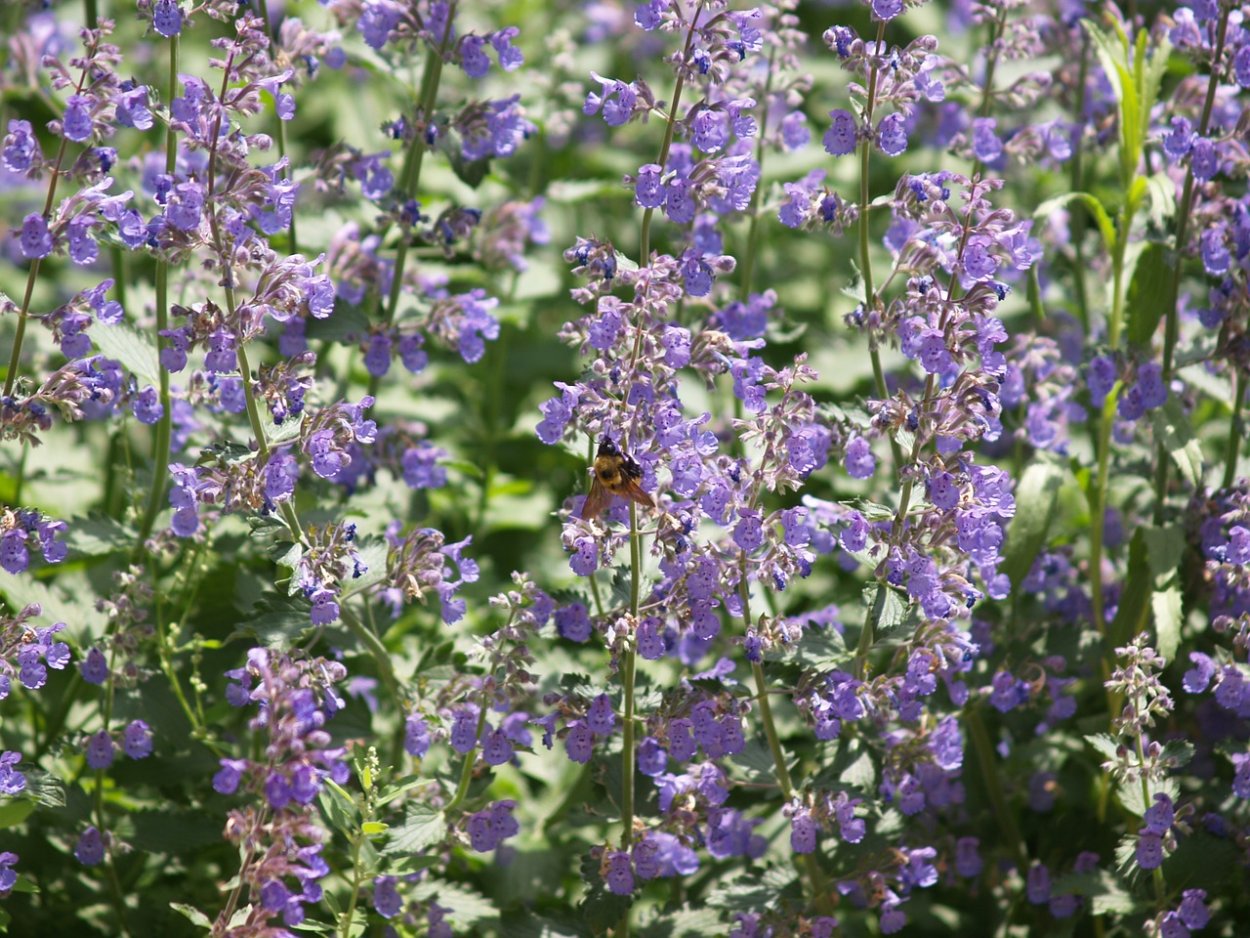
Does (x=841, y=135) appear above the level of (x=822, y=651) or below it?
above

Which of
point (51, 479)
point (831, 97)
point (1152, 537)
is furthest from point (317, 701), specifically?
point (831, 97)

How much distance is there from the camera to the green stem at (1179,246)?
430 centimetres

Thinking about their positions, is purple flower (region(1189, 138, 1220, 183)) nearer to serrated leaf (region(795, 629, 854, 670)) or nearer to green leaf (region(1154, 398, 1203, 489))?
green leaf (region(1154, 398, 1203, 489))

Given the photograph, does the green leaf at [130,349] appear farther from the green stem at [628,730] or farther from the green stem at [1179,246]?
the green stem at [1179,246]

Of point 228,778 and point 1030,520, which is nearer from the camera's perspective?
point 228,778

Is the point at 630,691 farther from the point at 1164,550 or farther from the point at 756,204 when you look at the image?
the point at 756,204

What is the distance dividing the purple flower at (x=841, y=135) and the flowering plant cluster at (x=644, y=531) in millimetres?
12

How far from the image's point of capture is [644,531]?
11.8 ft

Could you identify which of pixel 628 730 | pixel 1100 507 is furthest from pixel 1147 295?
pixel 628 730

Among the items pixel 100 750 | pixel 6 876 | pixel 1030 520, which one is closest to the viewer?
pixel 6 876

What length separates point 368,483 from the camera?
4863 mm

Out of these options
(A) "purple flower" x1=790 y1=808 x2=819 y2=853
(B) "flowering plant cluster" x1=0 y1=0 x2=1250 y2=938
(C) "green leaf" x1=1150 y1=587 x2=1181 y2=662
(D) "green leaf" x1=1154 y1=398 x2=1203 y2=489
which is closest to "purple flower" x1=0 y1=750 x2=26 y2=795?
(B) "flowering plant cluster" x1=0 y1=0 x2=1250 y2=938

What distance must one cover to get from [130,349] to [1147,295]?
3322mm

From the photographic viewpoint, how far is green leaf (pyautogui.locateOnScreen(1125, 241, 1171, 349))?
15.0ft
